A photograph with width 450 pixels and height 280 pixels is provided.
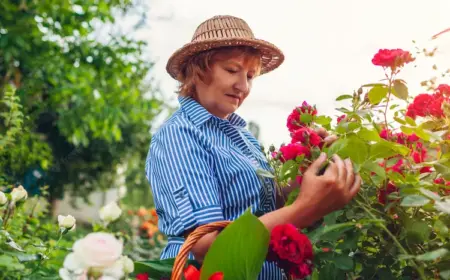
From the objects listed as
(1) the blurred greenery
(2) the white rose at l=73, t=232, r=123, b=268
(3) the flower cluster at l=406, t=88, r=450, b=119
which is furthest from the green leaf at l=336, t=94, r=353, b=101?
(1) the blurred greenery

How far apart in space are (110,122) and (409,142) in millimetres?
4646

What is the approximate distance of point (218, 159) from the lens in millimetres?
1464

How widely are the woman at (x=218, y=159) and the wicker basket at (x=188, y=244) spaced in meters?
0.03

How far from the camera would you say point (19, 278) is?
6.93ft

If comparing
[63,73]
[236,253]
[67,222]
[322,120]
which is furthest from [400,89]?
[63,73]

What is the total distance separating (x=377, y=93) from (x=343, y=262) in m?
0.41

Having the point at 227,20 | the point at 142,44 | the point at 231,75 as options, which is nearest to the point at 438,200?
the point at 231,75

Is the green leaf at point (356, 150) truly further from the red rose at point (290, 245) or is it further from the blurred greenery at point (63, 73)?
the blurred greenery at point (63, 73)

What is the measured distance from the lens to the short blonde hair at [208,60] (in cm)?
170

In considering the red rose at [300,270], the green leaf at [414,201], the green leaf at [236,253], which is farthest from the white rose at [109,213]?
the green leaf at [414,201]

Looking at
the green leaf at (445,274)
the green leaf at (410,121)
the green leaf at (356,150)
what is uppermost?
the green leaf at (410,121)

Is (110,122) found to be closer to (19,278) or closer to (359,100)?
(19,278)

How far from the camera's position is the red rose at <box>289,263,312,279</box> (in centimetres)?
110

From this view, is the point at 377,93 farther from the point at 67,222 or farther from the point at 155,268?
the point at 67,222
